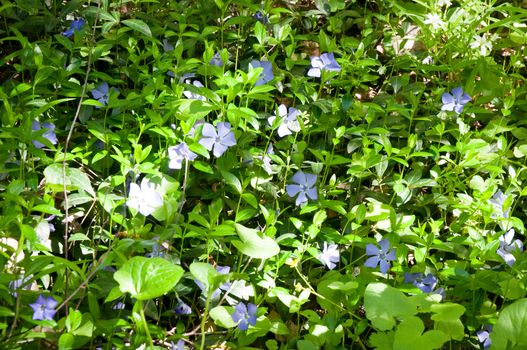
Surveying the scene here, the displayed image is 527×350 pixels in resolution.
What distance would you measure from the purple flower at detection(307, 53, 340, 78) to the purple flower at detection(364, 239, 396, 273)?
2.69 ft

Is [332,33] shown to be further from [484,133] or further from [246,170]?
[246,170]

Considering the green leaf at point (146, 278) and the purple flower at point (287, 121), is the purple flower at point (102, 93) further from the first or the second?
the green leaf at point (146, 278)

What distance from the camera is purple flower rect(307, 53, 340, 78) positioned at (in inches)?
105

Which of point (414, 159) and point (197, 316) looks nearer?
point (197, 316)

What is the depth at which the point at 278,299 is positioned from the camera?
6.98 ft

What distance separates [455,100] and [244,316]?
136 cm

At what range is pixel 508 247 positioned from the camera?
2.25 m

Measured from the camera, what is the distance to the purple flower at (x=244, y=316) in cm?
190

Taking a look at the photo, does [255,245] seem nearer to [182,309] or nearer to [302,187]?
[182,309]

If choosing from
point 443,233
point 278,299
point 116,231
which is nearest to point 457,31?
point 443,233

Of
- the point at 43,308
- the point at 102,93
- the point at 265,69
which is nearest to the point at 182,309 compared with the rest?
the point at 43,308

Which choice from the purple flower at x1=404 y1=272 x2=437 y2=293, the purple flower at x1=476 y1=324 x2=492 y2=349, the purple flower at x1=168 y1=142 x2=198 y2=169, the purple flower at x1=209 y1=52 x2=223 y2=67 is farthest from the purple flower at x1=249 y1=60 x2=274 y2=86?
the purple flower at x1=476 y1=324 x2=492 y2=349

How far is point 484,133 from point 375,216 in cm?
79

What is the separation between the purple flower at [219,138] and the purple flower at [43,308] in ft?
2.37
